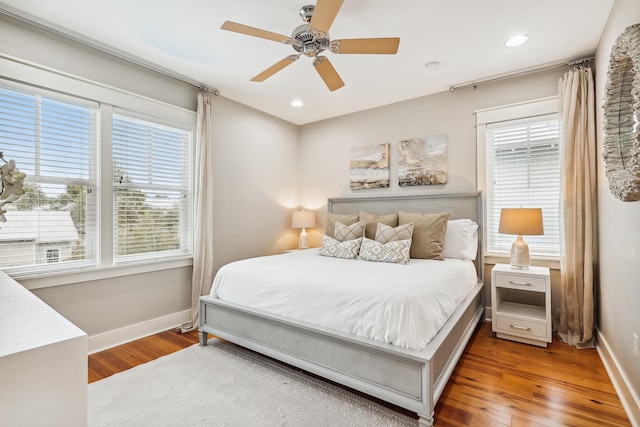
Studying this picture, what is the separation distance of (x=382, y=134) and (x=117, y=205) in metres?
3.15

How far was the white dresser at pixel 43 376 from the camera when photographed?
23.7 inches

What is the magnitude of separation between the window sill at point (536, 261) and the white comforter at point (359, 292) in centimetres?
63

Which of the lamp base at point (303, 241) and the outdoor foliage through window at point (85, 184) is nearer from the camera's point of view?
the outdoor foliage through window at point (85, 184)

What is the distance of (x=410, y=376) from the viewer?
1.71 metres

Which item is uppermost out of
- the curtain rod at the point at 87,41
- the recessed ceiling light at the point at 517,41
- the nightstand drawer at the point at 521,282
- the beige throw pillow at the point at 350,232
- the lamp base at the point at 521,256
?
the recessed ceiling light at the point at 517,41

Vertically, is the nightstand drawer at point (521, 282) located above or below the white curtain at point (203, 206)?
below

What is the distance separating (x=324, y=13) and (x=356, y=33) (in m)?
0.81

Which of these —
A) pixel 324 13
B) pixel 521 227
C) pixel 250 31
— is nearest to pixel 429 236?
pixel 521 227

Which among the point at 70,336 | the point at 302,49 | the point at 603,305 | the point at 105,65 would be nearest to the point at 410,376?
the point at 70,336

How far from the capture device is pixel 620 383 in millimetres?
1997

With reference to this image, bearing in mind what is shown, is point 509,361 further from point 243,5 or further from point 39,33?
point 39,33

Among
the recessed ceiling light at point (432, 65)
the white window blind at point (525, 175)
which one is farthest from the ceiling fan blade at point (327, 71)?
the white window blind at point (525, 175)

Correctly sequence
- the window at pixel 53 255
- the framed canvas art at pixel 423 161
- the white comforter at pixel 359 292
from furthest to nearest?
the framed canvas art at pixel 423 161 < the window at pixel 53 255 < the white comforter at pixel 359 292

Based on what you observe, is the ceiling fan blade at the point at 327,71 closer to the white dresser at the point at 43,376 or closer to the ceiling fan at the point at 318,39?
the ceiling fan at the point at 318,39
